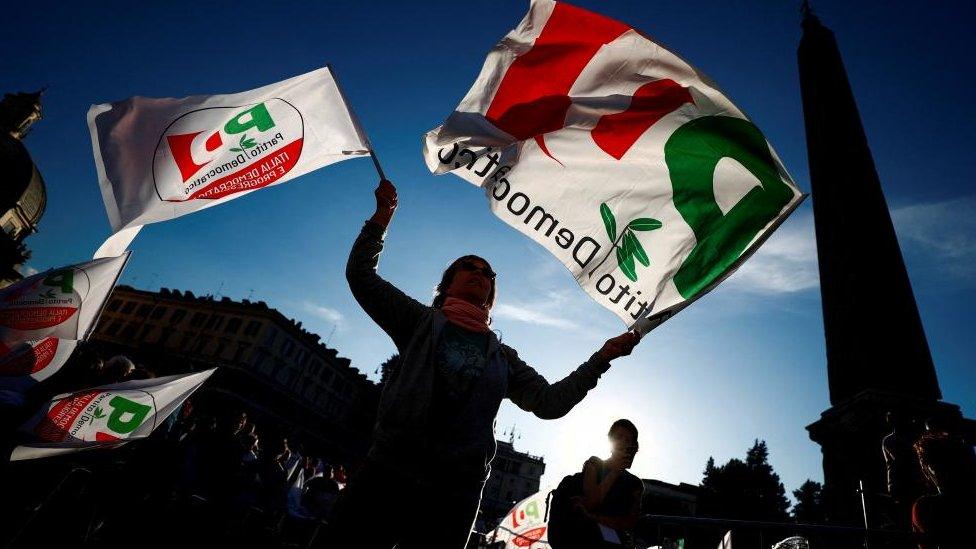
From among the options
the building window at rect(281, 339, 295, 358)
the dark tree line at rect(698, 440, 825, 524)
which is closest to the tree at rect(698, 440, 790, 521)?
the dark tree line at rect(698, 440, 825, 524)

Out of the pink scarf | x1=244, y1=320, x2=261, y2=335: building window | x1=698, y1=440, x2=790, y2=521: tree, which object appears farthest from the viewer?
x1=244, y1=320, x2=261, y2=335: building window

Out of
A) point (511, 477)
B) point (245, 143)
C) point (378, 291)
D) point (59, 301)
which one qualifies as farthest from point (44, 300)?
point (511, 477)

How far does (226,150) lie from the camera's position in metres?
3.17

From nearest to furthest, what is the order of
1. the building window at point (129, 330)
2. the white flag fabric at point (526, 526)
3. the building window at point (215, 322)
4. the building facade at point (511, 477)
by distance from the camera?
the white flag fabric at point (526, 526) < the building window at point (215, 322) < the building window at point (129, 330) < the building facade at point (511, 477)

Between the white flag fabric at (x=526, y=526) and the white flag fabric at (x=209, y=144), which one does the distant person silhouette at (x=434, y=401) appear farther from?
the white flag fabric at (x=526, y=526)

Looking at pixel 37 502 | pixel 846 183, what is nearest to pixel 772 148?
pixel 37 502

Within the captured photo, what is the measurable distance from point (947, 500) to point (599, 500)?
224 centimetres

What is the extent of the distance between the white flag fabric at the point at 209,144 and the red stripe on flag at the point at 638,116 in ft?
6.04

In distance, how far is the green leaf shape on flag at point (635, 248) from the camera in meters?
3.17

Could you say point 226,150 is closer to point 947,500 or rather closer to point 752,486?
point 947,500

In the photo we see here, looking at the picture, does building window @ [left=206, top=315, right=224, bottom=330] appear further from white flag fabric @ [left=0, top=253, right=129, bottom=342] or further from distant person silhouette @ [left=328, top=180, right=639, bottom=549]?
distant person silhouette @ [left=328, top=180, right=639, bottom=549]

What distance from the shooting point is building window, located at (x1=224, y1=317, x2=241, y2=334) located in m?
55.1

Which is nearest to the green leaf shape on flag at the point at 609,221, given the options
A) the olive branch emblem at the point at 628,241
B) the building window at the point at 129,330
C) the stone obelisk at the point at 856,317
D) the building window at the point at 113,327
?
the olive branch emblem at the point at 628,241

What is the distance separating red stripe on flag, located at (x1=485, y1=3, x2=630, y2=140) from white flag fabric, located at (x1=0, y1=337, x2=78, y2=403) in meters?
4.63
